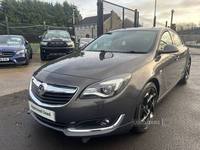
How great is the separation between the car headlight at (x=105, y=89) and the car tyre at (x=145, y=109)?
0.41m

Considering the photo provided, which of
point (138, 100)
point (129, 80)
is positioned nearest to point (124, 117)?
point (138, 100)

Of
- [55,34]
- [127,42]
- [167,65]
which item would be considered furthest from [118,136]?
[55,34]

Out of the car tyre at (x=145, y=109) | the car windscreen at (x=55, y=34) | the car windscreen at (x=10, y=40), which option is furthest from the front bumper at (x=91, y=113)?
the car windscreen at (x=55, y=34)

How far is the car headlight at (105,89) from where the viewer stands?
5.63 feet

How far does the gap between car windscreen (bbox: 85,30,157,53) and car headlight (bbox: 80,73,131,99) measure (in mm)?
1083

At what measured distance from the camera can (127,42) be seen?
3002 millimetres

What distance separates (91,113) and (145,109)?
910 mm

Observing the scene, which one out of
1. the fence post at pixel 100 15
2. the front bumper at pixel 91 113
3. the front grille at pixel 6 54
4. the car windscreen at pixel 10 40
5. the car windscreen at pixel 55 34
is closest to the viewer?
the front bumper at pixel 91 113

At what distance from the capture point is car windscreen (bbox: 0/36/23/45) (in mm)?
7381

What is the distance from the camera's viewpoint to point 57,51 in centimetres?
800

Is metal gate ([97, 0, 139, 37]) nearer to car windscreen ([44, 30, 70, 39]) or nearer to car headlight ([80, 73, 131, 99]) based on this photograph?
car windscreen ([44, 30, 70, 39])

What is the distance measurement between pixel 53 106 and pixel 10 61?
5.81 m

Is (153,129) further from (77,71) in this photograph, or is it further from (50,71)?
(50,71)

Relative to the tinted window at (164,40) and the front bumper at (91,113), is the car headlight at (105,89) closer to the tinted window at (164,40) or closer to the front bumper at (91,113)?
the front bumper at (91,113)
